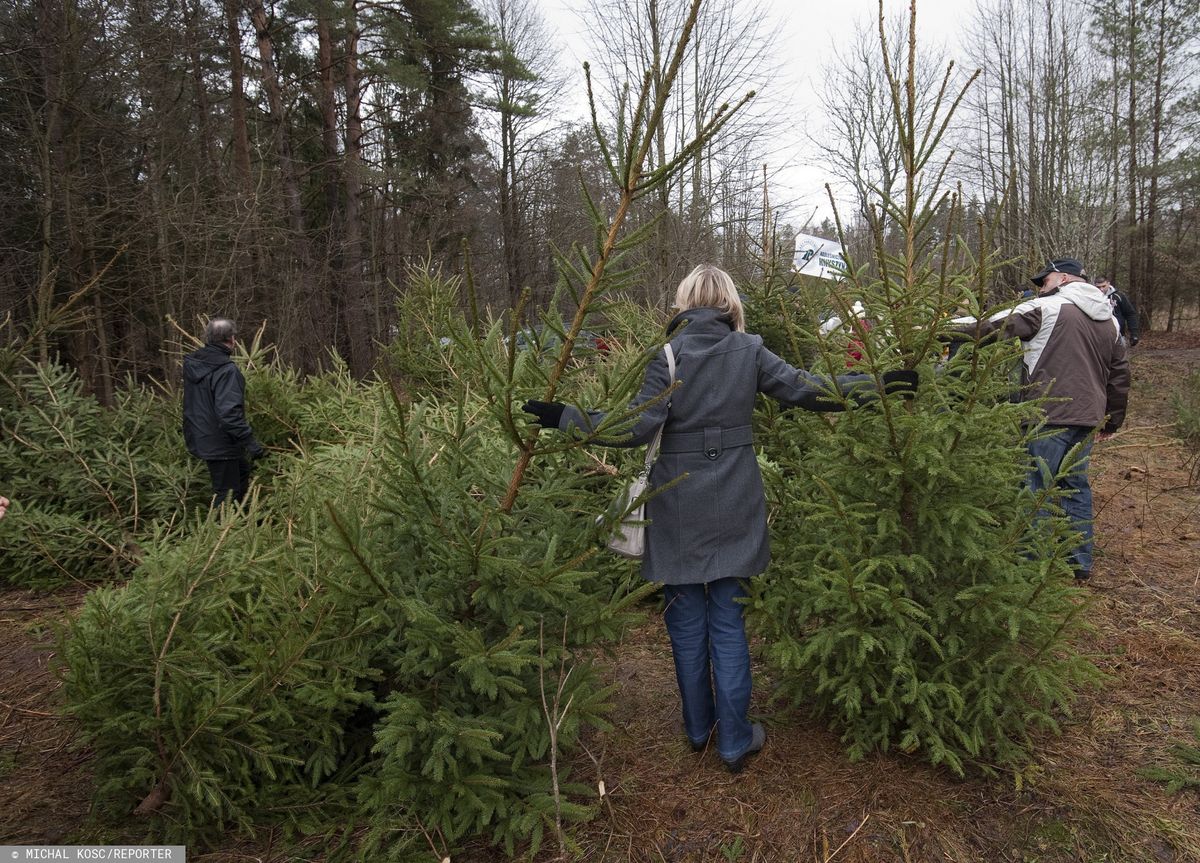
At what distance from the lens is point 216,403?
5.24 meters

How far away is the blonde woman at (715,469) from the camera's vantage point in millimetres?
2721

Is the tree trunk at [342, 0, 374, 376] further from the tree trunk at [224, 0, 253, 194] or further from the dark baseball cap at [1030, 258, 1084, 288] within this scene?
the dark baseball cap at [1030, 258, 1084, 288]

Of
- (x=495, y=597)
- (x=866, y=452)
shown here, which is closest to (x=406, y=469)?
(x=495, y=597)

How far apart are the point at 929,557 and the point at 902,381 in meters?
0.69

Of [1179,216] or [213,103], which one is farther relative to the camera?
[1179,216]

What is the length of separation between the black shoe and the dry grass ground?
45mm

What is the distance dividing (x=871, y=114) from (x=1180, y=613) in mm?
18792

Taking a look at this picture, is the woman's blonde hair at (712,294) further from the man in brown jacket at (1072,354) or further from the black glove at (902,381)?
the man in brown jacket at (1072,354)

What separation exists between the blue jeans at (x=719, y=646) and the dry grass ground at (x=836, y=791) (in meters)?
0.20

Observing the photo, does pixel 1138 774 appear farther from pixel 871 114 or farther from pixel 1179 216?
pixel 1179 216

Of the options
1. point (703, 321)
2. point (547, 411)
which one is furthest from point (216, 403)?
point (703, 321)

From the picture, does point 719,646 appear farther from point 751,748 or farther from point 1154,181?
point 1154,181

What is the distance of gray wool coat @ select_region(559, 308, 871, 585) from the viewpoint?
8.93 feet

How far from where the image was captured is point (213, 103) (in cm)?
1277
